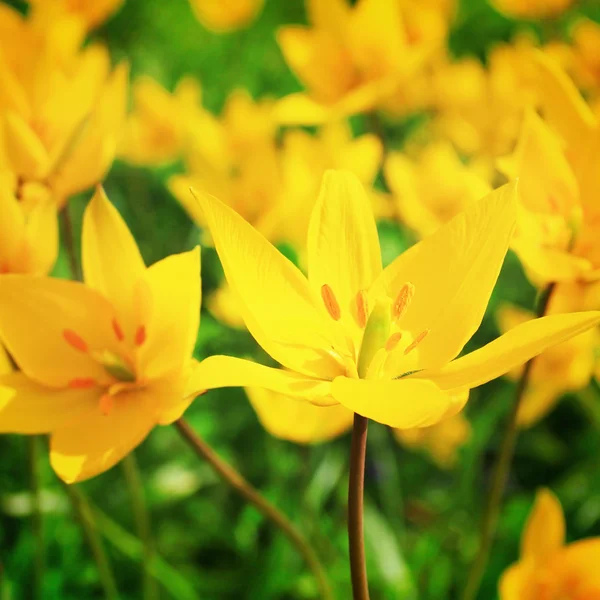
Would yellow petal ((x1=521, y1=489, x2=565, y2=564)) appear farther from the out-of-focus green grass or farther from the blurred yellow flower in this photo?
the blurred yellow flower

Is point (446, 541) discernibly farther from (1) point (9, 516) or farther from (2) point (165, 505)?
(1) point (9, 516)

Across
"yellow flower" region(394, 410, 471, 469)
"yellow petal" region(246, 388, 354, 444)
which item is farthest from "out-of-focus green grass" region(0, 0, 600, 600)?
"yellow petal" region(246, 388, 354, 444)

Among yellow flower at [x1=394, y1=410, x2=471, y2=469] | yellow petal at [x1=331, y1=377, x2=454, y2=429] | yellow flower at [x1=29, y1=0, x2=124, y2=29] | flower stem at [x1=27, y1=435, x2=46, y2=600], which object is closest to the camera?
yellow petal at [x1=331, y1=377, x2=454, y2=429]

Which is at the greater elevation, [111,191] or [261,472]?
[111,191]

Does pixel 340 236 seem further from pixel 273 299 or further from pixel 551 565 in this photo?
pixel 551 565

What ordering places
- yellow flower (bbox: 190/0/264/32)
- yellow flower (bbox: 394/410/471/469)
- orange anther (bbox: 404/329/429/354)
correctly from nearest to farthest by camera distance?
orange anther (bbox: 404/329/429/354)
yellow flower (bbox: 394/410/471/469)
yellow flower (bbox: 190/0/264/32)

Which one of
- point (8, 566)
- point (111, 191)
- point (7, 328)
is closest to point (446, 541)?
point (8, 566)

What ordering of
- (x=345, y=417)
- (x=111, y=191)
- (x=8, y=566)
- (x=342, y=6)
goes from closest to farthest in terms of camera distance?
(x=345, y=417) < (x=8, y=566) < (x=342, y=6) < (x=111, y=191)

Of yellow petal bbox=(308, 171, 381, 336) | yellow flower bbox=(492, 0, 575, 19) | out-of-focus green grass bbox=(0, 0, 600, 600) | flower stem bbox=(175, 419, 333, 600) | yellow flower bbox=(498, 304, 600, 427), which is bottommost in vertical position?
out-of-focus green grass bbox=(0, 0, 600, 600)
